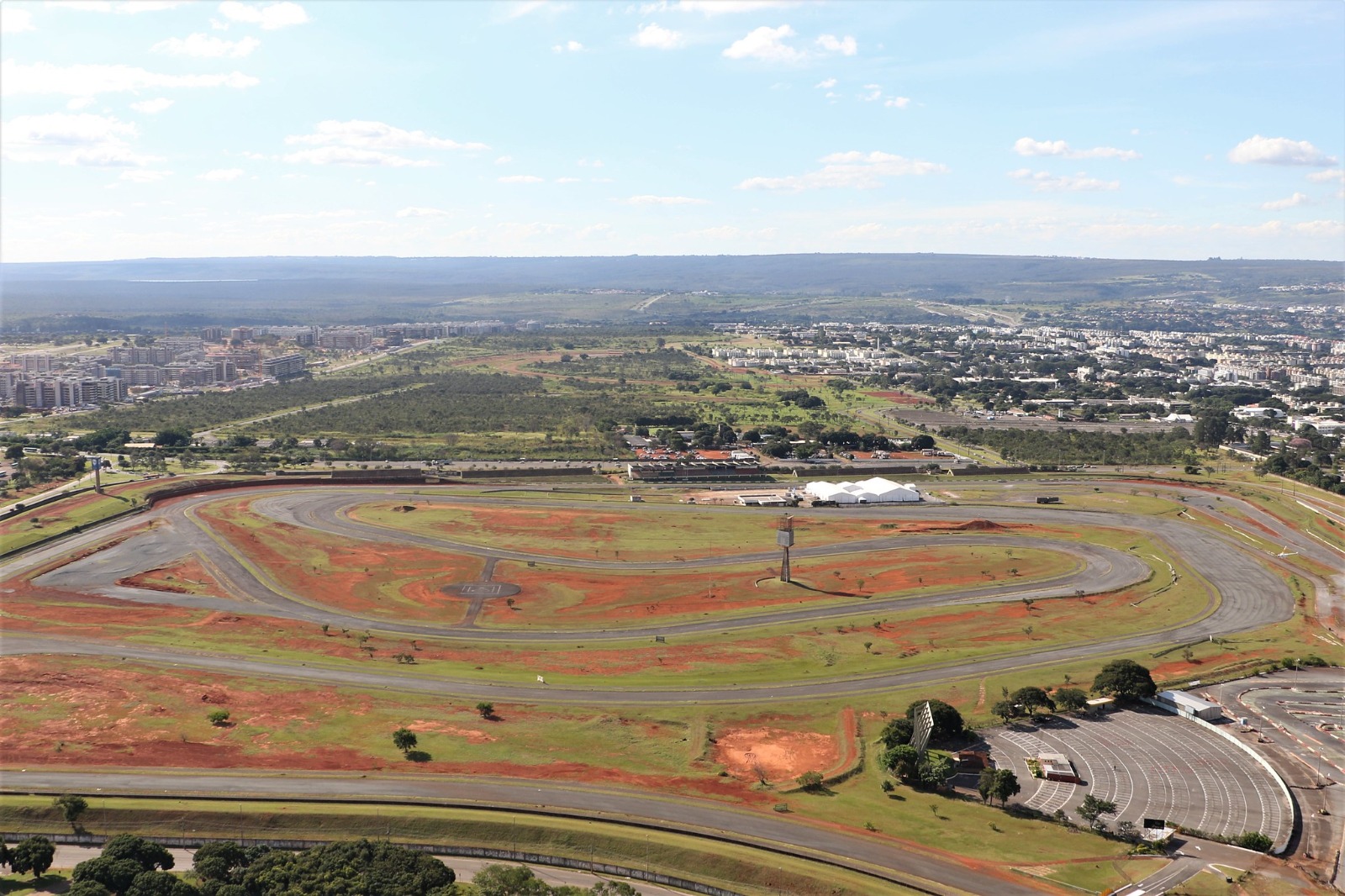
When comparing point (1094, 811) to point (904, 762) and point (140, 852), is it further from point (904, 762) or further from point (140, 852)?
point (140, 852)

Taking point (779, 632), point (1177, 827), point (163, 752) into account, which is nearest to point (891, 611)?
point (779, 632)

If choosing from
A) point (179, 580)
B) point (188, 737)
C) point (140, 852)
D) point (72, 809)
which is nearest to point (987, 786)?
point (140, 852)

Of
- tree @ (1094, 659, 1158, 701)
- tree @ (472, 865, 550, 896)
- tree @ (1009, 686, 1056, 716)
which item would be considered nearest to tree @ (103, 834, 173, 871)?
tree @ (472, 865, 550, 896)

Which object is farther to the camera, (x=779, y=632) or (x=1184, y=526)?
(x=1184, y=526)

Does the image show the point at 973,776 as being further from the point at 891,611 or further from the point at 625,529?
the point at 625,529

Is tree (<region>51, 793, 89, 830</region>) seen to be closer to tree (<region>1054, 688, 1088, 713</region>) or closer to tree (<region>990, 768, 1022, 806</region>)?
tree (<region>990, 768, 1022, 806</region>)

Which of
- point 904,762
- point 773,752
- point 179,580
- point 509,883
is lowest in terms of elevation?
point 773,752

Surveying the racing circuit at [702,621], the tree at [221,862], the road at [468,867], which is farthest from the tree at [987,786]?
the tree at [221,862]
